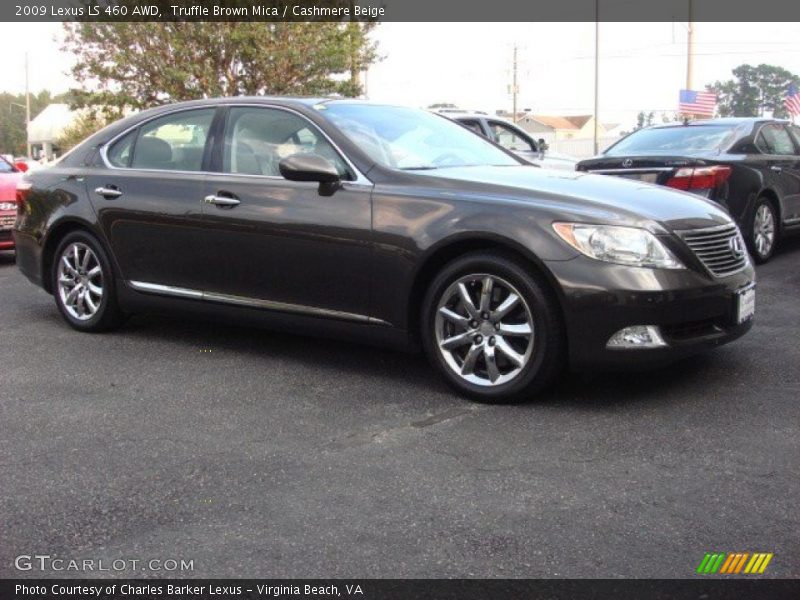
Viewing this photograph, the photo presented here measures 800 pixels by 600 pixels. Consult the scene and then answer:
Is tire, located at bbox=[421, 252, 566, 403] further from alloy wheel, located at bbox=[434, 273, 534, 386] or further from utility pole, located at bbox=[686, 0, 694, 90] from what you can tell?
utility pole, located at bbox=[686, 0, 694, 90]

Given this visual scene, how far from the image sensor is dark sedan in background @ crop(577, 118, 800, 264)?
26.9 ft

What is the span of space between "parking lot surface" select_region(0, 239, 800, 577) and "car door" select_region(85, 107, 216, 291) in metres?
0.57

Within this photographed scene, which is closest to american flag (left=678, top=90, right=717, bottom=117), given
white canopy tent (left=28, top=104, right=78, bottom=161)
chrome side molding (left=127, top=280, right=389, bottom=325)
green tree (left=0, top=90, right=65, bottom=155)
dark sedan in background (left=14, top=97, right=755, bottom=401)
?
dark sedan in background (left=14, top=97, right=755, bottom=401)

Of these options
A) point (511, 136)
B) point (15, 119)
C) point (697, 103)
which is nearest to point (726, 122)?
point (511, 136)

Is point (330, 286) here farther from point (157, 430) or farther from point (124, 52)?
point (124, 52)

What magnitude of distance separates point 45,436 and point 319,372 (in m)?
1.55

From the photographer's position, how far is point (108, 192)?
584 centimetres

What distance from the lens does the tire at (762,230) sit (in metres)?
8.43

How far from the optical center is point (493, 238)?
4.37 m

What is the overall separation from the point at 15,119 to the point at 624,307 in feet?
431

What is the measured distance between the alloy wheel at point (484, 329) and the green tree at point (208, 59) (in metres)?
17.6

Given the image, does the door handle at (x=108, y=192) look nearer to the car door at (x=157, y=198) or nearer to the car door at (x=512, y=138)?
the car door at (x=157, y=198)

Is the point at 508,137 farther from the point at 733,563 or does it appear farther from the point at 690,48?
the point at 690,48

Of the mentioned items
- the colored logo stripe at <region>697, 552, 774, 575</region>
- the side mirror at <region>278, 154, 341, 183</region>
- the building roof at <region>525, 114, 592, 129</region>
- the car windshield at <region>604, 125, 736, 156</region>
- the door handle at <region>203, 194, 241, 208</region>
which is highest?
the building roof at <region>525, 114, 592, 129</region>
